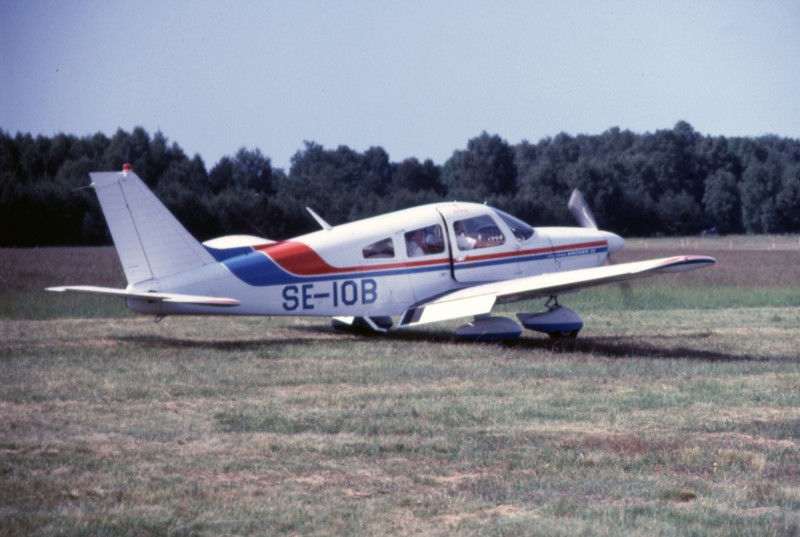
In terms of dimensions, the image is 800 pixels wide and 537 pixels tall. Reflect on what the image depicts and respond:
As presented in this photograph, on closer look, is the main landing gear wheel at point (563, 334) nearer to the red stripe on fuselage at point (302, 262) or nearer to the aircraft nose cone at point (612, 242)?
the aircraft nose cone at point (612, 242)

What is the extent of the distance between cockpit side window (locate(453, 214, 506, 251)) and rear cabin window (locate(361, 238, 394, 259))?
100 cm

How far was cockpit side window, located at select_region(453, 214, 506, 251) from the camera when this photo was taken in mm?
14852

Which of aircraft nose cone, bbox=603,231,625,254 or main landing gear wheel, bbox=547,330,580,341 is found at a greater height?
aircraft nose cone, bbox=603,231,625,254

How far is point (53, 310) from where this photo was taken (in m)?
19.0

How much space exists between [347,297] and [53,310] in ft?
24.2

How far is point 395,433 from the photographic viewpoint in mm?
7938

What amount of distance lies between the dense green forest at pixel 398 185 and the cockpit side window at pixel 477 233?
357 inches

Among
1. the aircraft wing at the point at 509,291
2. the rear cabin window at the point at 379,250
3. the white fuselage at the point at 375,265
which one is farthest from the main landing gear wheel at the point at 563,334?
the rear cabin window at the point at 379,250

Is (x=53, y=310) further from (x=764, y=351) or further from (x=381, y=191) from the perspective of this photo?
(x=381, y=191)

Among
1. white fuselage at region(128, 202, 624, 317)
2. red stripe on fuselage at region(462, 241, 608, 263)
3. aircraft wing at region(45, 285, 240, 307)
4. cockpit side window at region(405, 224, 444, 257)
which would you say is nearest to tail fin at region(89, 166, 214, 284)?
white fuselage at region(128, 202, 624, 317)

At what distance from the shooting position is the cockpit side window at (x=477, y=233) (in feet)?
48.7

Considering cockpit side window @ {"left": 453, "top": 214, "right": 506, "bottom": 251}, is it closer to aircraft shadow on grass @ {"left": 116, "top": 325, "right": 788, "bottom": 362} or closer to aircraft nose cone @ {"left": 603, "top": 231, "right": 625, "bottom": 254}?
aircraft shadow on grass @ {"left": 116, "top": 325, "right": 788, "bottom": 362}

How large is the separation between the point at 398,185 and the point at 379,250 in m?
44.1

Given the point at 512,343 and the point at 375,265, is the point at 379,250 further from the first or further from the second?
the point at 512,343
